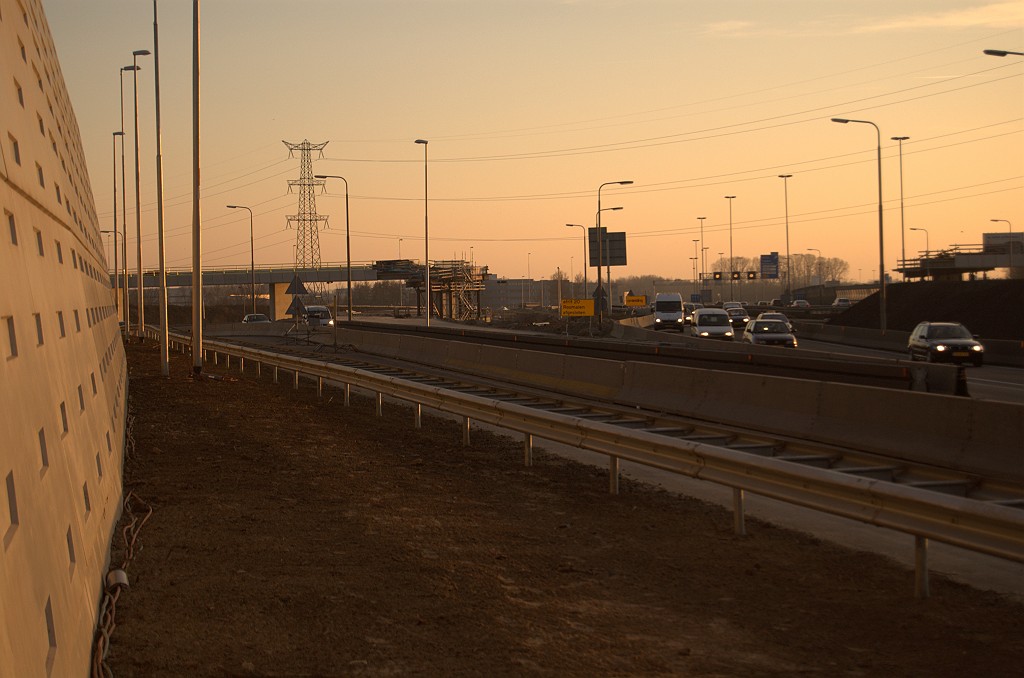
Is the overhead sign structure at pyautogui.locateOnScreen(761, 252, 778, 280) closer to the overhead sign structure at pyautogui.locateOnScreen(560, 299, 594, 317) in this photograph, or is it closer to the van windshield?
the van windshield

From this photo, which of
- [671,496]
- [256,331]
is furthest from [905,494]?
[256,331]

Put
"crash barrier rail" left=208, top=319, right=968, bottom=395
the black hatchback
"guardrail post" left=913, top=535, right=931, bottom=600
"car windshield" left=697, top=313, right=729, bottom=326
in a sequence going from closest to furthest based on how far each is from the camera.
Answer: "guardrail post" left=913, top=535, right=931, bottom=600, "crash barrier rail" left=208, top=319, right=968, bottom=395, the black hatchback, "car windshield" left=697, top=313, right=729, bottom=326

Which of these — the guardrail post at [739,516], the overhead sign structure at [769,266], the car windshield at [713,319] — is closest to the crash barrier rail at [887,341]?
the car windshield at [713,319]

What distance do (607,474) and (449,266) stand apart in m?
101

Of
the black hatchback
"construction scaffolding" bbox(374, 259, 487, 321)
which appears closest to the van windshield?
the black hatchback

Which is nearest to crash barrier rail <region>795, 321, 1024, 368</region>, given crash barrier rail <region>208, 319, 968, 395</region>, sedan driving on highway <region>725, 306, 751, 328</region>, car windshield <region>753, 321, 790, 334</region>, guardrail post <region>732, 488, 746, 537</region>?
sedan driving on highway <region>725, 306, 751, 328</region>

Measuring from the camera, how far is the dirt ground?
5.93 metres

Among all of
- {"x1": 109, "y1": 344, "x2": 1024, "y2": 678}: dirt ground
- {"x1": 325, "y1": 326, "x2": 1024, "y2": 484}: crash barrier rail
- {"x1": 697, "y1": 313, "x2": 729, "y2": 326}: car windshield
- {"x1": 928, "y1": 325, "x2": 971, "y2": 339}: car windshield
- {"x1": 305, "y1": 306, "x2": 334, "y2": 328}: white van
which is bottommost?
{"x1": 109, "y1": 344, "x2": 1024, "y2": 678}: dirt ground

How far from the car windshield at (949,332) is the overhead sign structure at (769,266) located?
4484 inches

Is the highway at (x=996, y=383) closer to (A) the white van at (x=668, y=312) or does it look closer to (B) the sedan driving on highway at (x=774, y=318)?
(B) the sedan driving on highway at (x=774, y=318)

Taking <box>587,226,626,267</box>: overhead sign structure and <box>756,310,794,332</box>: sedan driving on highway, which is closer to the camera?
<box>756,310,794,332</box>: sedan driving on highway


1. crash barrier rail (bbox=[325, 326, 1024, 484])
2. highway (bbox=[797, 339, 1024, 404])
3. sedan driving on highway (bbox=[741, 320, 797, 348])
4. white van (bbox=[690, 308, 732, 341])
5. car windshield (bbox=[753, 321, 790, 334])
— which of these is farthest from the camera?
white van (bbox=[690, 308, 732, 341])

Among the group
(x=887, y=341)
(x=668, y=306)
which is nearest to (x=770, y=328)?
(x=887, y=341)

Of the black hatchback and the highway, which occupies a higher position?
the black hatchback
